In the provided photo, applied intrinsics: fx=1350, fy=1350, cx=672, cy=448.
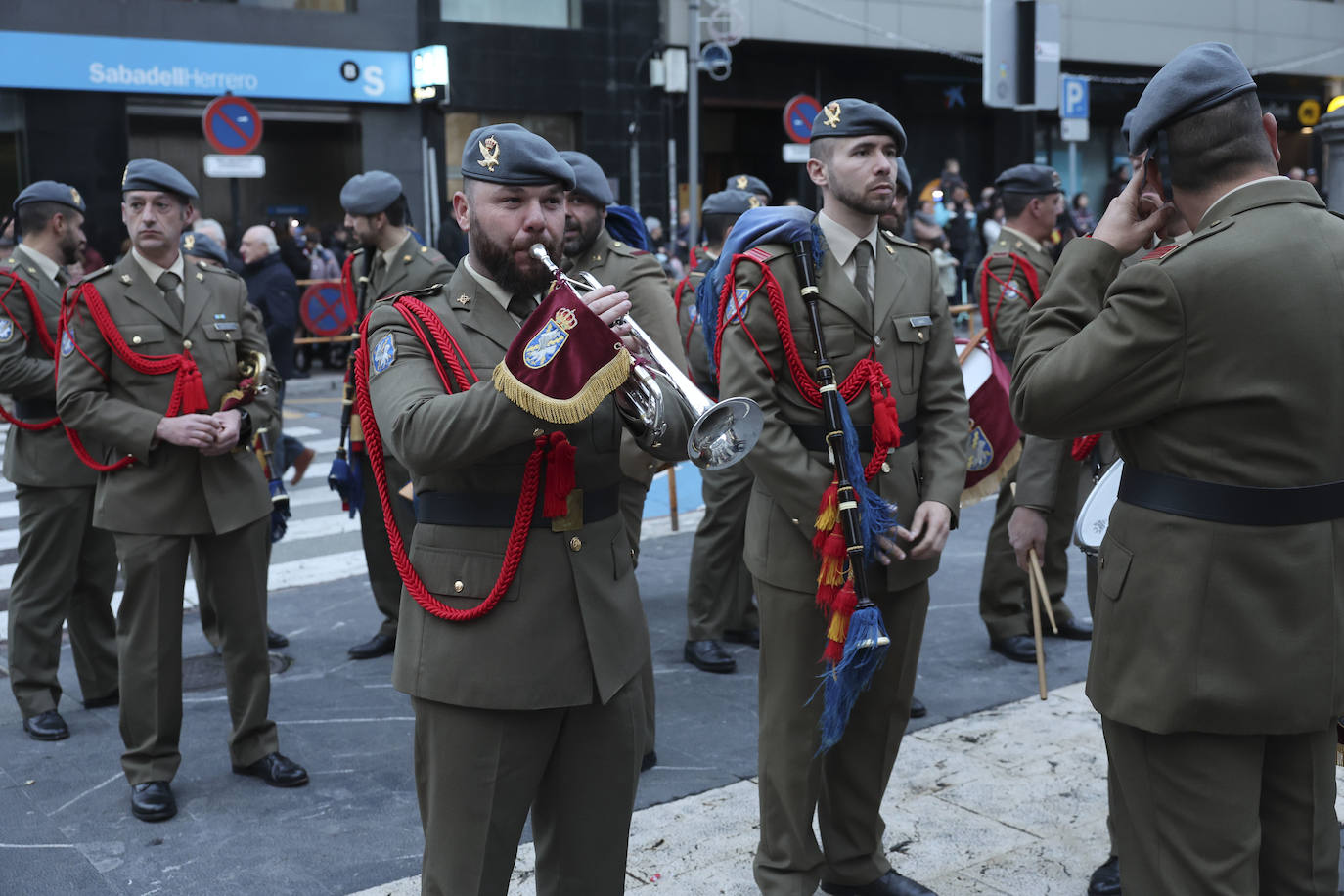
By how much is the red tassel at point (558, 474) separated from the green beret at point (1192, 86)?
1361mm

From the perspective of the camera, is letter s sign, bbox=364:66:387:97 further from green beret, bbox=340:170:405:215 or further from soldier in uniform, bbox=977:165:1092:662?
soldier in uniform, bbox=977:165:1092:662

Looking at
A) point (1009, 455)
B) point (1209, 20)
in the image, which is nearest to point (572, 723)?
point (1009, 455)

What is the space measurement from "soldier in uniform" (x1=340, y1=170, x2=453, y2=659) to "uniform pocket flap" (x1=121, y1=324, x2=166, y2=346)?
4.68 ft

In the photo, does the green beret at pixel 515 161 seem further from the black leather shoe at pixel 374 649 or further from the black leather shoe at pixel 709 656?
the black leather shoe at pixel 374 649

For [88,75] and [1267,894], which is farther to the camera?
[88,75]

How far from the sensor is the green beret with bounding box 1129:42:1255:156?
262 cm

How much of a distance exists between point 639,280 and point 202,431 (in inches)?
67.1

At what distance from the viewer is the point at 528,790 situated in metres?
3.02

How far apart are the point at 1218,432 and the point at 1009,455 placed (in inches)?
116

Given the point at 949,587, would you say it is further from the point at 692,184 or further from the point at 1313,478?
the point at 692,184

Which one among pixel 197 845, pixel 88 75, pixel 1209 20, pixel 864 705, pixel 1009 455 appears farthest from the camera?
pixel 1209 20

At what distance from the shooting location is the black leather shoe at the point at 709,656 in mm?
6230

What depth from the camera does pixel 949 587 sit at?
7660 millimetres

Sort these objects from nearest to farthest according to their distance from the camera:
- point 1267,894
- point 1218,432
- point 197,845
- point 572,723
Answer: point 1218,432 → point 1267,894 → point 572,723 → point 197,845
